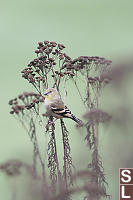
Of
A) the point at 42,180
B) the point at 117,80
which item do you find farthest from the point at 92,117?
the point at 42,180

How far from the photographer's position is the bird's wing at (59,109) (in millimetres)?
2039

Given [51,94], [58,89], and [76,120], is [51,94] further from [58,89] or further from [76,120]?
[76,120]

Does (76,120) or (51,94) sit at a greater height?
(51,94)

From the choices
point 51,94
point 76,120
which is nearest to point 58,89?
point 51,94

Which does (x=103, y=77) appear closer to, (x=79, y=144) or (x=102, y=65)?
(x=102, y=65)

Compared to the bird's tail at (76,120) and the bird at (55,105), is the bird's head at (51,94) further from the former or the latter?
the bird's tail at (76,120)

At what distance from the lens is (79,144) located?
228cm

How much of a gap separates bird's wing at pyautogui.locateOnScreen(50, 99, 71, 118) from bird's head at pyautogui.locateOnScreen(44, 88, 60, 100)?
0.04 metres

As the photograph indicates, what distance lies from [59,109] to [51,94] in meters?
0.08

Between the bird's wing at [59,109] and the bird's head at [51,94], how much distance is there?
0.04 m

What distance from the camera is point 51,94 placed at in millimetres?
2010

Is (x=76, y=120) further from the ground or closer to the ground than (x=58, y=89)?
closer to the ground

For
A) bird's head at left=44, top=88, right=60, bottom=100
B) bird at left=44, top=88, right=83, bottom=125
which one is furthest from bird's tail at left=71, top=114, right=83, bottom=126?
bird's head at left=44, top=88, right=60, bottom=100

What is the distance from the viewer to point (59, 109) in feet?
6.72
